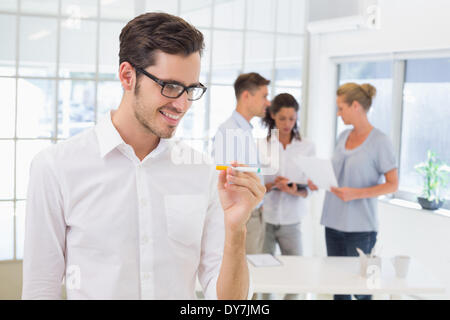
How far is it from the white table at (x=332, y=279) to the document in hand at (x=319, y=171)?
532 mm

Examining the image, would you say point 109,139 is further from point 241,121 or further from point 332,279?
point 241,121

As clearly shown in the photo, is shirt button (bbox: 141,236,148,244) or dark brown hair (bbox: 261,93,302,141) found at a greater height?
dark brown hair (bbox: 261,93,302,141)

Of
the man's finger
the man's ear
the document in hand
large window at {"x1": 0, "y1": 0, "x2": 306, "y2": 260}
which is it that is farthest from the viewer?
large window at {"x1": 0, "y1": 0, "x2": 306, "y2": 260}

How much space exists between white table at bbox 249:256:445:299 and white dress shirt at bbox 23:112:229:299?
46.2 inches

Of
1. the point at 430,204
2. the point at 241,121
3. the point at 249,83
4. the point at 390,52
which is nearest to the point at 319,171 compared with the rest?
the point at 241,121

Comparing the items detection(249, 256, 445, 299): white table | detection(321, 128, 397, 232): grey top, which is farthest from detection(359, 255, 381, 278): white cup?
detection(321, 128, 397, 232): grey top

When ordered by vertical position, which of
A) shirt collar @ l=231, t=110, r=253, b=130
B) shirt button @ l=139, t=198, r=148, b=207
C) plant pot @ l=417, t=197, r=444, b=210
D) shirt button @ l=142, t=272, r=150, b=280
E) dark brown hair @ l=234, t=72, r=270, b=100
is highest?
dark brown hair @ l=234, t=72, r=270, b=100

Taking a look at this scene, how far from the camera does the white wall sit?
3.65m

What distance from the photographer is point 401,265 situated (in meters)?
2.52

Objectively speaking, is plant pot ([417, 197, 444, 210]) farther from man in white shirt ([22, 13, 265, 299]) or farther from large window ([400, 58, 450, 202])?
man in white shirt ([22, 13, 265, 299])

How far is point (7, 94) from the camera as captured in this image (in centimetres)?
359

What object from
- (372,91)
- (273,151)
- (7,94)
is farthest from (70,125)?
(273,151)

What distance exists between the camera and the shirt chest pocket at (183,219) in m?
1.23

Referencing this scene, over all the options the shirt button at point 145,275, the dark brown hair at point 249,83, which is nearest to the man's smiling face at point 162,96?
the shirt button at point 145,275
